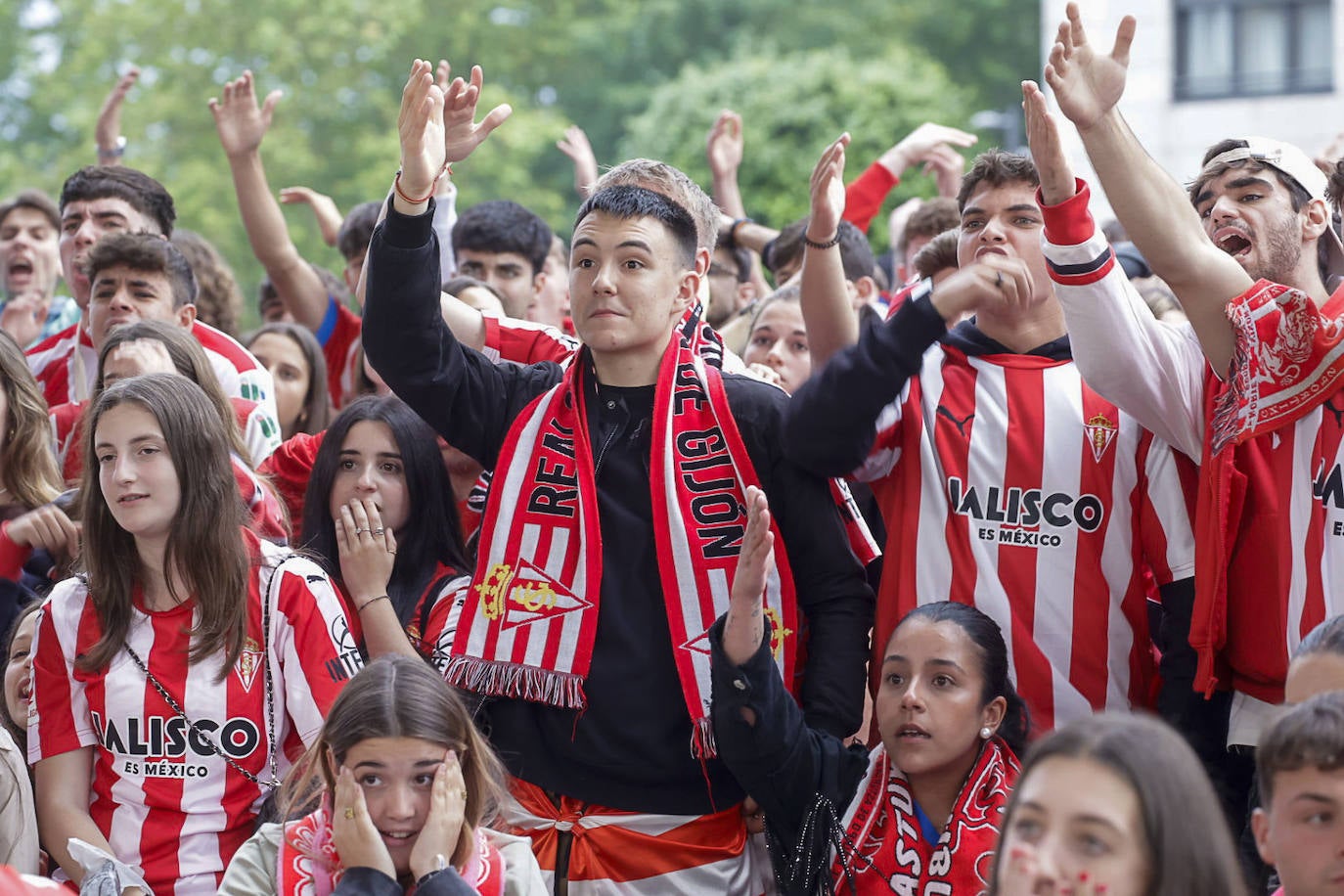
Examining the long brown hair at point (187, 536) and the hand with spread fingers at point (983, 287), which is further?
the long brown hair at point (187, 536)

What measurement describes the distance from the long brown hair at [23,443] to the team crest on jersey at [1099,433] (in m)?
2.75

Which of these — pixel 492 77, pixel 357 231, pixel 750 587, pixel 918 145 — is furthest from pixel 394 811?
pixel 492 77

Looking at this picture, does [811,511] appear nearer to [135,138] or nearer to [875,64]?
[875,64]

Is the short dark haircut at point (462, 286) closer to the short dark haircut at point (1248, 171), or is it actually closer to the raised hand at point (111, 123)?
the raised hand at point (111, 123)

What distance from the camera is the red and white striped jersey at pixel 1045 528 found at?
3.75m

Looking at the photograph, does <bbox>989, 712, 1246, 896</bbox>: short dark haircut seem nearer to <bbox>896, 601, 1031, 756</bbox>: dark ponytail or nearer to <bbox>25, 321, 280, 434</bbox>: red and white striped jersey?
<bbox>896, 601, 1031, 756</bbox>: dark ponytail

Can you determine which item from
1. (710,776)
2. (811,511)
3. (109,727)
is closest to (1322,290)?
(811,511)

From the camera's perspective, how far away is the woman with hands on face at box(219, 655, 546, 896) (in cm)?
334

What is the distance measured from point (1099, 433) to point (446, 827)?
163 cm

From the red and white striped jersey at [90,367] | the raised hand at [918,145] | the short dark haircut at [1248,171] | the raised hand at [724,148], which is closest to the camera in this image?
the short dark haircut at [1248,171]

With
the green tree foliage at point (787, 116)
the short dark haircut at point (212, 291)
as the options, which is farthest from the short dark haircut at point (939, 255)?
the green tree foliage at point (787, 116)

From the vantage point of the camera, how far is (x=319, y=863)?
11.3 ft

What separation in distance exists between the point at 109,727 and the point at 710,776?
1330 mm

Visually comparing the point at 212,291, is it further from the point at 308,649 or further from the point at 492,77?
the point at 492,77
